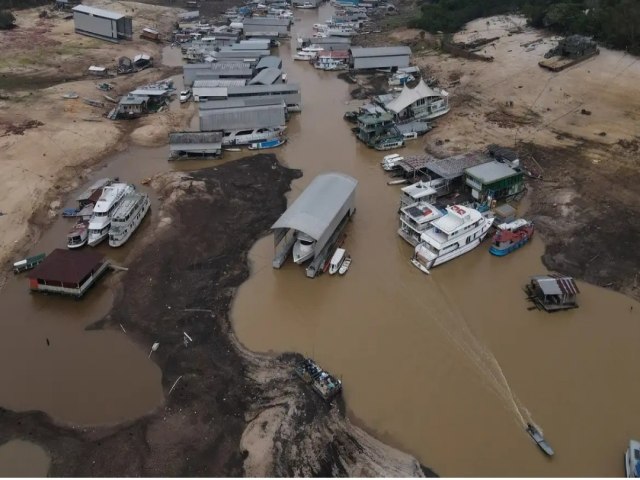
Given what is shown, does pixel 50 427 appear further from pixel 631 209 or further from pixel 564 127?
pixel 564 127

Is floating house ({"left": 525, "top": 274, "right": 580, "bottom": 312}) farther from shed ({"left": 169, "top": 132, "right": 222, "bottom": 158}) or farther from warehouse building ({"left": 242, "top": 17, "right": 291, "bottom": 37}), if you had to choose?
warehouse building ({"left": 242, "top": 17, "right": 291, "bottom": 37})

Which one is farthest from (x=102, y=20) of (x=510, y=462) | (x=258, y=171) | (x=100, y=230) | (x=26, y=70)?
(x=510, y=462)

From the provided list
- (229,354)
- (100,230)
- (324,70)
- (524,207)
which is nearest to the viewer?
(229,354)

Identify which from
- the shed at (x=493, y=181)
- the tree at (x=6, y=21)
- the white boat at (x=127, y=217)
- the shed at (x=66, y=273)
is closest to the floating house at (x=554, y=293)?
the shed at (x=493, y=181)

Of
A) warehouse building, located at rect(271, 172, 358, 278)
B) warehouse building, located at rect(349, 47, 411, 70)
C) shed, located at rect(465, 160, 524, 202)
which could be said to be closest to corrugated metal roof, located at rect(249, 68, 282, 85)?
warehouse building, located at rect(349, 47, 411, 70)

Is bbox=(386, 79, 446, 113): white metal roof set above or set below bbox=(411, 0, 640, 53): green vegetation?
below

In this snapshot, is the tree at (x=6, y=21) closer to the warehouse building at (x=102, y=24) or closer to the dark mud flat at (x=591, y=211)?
the warehouse building at (x=102, y=24)

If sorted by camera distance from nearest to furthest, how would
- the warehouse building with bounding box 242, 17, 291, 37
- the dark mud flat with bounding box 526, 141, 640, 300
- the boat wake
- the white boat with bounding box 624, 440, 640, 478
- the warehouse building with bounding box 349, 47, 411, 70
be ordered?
1. the white boat with bounding box 624, 440, 640, 478
2. the boat wake
3. the dark mud flat with bounding box 526, 141, 640, 300
4. the warehouse building with bounding box 349, 47, 411, 70
5. the warehouse building with bounding box 242, 17, 291, 37
